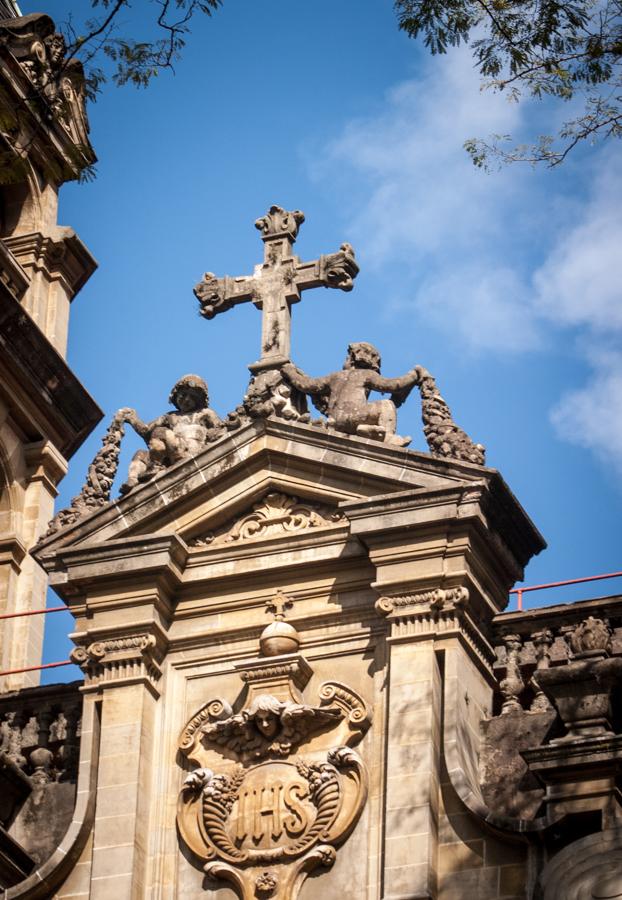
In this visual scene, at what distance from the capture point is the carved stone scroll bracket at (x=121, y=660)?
25.6 m

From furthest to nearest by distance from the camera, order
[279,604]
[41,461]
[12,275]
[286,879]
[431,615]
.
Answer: [12,275] → [41,461] → [279,604] → [431,615] → [286,879]

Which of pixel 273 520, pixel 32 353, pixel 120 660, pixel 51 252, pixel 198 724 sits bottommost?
pixel 198 724

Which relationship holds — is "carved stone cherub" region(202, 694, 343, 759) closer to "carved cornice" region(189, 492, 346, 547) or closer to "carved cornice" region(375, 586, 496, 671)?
"carved cornice" region(375, 586, 496, 671)

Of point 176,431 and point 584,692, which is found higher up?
point 176,431

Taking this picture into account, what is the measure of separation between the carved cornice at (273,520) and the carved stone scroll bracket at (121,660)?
1.26 m

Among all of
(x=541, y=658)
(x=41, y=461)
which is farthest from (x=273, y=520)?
(x=41, y=461)

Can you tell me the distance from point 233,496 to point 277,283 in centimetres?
256

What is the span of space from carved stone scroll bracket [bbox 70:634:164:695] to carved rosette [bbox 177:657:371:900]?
75 cm

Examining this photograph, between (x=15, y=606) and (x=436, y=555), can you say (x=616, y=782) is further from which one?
(x=15, y=606)

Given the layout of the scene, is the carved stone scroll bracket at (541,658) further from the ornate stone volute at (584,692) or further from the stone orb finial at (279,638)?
the stone orb finial at (279,638)

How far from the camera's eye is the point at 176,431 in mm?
27281

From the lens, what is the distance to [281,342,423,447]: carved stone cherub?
1035 inches

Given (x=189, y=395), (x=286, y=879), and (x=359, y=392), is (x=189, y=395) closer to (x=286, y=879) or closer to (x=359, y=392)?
(x=359, y=392)

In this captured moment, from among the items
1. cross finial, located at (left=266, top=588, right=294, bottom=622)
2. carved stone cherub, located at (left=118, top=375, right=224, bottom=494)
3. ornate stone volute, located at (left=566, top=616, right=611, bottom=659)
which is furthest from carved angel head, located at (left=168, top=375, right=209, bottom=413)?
ornate stone volute, located at (left=566, top=616, right=611, bottom=659)
